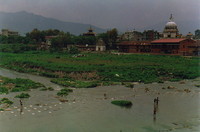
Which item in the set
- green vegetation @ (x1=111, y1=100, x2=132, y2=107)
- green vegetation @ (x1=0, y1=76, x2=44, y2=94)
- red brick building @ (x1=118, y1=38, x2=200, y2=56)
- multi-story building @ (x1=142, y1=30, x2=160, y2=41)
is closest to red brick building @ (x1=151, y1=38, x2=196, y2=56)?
red brick building @ (x1=118, y1=38, x2=200, y2=56)

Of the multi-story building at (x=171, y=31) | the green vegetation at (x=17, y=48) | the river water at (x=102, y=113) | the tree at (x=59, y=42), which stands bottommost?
the river water at (x=102, y=113)

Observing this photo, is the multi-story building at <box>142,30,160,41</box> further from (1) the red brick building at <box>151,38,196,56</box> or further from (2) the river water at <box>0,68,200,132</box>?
(2) the river water at <box>0,68,200,132</box>

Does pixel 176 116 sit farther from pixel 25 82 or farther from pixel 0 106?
pixel 25 82

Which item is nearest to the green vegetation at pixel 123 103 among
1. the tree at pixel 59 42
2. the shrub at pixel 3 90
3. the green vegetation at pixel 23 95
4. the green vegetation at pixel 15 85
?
the green vegetation at pixel 23 95

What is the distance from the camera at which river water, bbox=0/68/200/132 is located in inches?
706

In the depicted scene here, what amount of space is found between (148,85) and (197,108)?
9.91 m

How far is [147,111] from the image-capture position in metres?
21.5

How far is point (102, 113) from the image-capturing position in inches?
824

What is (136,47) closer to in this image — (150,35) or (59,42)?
(59,42)

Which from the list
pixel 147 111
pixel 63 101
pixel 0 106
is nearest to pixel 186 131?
pixel 147 111

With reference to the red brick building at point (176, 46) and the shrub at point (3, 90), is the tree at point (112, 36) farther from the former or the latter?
the shrub at point (3, 90)

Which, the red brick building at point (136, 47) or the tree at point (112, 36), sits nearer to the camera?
the red brick building at point (136, 47)

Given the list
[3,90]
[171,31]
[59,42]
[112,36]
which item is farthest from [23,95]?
[171,31]

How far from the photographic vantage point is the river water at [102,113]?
58.9 feet
